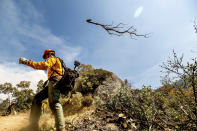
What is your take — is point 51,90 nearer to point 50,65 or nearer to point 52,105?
point 52,105

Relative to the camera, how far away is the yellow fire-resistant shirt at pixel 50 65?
3264mm

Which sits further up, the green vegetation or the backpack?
the backpack

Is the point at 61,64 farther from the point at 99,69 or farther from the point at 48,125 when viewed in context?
the point at 99,69

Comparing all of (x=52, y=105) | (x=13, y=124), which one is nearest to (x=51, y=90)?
(x=52, y=105)

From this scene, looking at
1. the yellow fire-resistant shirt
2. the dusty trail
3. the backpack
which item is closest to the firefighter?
the yellow fire-resistant shirt

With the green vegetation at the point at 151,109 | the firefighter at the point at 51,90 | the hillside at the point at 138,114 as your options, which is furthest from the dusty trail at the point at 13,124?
the green vegetation at the point at 151,109

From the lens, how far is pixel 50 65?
354cm

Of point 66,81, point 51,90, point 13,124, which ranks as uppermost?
point 66,81

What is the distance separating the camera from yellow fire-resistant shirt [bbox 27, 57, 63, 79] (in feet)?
10.7

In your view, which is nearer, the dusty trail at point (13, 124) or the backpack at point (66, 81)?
the backpack at point (66, 81)

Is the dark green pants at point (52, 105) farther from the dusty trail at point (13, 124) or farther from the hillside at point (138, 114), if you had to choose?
the dusty trail at point (13, 124)

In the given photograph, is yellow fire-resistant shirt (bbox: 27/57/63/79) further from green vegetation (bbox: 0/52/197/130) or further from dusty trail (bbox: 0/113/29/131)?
dusty trail (bbox: 0/113/29/131)

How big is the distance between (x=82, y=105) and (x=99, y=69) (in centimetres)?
538

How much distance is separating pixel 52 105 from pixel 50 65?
1.24 metres
